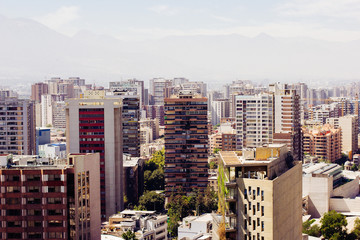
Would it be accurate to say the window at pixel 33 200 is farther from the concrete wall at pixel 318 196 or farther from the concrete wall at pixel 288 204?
A: the concrete wall at pixel 318 196

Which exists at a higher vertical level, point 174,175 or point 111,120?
point 111,120

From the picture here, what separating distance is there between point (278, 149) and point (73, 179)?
515 centimetres

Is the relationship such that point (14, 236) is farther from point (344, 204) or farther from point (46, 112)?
point (46, 112)

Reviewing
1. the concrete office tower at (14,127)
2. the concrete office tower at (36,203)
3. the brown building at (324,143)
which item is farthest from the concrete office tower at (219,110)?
the concrete office tower at (36,203)

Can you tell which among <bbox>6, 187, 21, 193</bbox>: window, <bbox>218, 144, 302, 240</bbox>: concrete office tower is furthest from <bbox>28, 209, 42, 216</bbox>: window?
<bbox>218, 144, 302, 240</bbox>: concrete office tower

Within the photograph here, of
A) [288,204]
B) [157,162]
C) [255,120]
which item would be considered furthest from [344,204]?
[157,162]

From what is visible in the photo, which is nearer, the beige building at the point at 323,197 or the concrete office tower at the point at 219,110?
the beige building at the point at 323,197

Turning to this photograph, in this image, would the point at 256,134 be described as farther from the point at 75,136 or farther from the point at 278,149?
the point at 278,149

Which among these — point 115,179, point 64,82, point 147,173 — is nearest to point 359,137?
point 147,173

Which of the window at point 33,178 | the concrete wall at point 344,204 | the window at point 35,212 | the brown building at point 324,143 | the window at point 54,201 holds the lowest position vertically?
the concrete wall at point 344,204

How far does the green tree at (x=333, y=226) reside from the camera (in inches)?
974

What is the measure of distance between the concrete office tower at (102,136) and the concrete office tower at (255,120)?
14.1 m

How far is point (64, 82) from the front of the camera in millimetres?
91188

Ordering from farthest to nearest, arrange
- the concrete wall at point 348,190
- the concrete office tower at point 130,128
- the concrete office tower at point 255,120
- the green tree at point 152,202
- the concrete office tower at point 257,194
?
1. the concrete office tower at point 255,120
2. the concrete office tower at point 130,128
3. the green tree at point 152,202
4. the concrete wall at point 348,190
5. the concrete office tower at point 257,194
